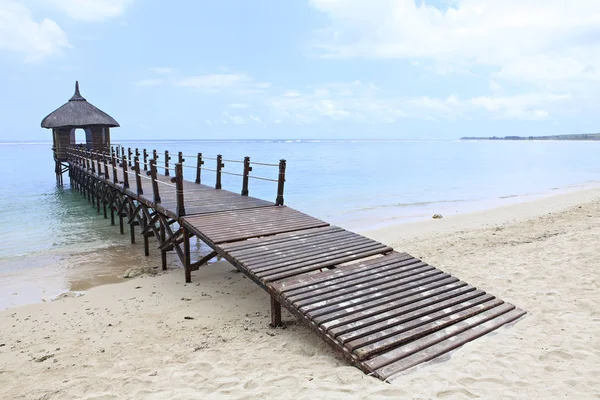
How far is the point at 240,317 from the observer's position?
5891 millimetres

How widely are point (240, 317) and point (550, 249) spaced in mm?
5899

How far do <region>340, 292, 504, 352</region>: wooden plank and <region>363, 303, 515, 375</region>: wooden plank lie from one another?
5 centimetres

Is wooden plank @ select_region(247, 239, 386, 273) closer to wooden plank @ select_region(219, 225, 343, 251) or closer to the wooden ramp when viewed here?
the wooden ramp

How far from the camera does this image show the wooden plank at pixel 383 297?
442 cm

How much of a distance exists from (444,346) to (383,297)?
0.92 m

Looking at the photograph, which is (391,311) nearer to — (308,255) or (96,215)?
(308,255)

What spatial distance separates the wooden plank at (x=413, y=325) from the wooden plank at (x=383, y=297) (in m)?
0.31

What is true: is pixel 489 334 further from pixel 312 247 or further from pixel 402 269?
pixel 312 247

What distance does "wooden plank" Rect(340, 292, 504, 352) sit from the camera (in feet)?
13.0

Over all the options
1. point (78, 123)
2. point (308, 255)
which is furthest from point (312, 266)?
point (78, 123)

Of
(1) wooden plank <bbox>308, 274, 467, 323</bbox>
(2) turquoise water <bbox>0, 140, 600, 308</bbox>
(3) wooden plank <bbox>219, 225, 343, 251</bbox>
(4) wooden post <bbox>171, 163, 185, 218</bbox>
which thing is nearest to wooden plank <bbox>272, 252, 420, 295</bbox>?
(1) wooden plank <bbox>308, 274, 467, 323</bbox>

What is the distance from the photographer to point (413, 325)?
14.0 feet

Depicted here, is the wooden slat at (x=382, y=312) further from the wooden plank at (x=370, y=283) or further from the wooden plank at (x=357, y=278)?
the wooden plank at (x=357, y=278)

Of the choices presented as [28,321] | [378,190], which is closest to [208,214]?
[28,321]
